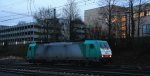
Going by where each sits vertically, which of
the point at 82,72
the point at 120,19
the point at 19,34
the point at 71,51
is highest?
the point at 120,19

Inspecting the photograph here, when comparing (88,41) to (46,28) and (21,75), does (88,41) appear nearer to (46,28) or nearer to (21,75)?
(21,75)

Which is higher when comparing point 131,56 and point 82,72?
point 82,72

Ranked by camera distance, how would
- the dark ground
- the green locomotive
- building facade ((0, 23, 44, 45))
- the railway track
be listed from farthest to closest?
building facade ((0, 23, 44, 45)), the dark ground, the green locomotive, the railway track

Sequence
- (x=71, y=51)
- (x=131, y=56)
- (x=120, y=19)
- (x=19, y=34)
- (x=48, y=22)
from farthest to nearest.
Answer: (x=19, y=34)
(x=120, y=19)
(x=48, y=22)
(x=131, y=56)
(x=71, y=51)

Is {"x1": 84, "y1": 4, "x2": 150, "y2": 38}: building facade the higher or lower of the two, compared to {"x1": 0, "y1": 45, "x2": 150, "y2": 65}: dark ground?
higher

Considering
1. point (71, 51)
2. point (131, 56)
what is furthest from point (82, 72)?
point (131, 56)

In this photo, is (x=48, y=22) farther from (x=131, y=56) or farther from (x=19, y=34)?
(x=19, y=34)

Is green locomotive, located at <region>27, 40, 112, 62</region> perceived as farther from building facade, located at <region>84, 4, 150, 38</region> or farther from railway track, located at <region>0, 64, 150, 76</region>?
building facade, located at <region>84, 4, 150, 38</region>

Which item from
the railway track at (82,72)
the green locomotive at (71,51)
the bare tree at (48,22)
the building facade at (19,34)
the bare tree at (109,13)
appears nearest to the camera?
the railway track at (82,72)

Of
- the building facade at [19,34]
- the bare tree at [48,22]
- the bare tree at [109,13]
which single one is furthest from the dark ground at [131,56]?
the building facade at [19,34]

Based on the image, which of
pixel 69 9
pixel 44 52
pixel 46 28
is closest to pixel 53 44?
pixel 44 52

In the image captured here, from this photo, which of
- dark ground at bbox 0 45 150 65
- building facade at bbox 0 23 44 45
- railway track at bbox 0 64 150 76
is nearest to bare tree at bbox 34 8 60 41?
dark ground at bbox 0 45 150 65

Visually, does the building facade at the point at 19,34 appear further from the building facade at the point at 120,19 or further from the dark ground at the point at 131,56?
the dark ground at the point at 131,56

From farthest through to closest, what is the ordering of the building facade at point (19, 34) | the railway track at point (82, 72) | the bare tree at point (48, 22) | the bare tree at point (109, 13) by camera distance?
the building facade at point (19, 34)
the bare tree at point (48, 22)
the bare tree at point (109, 13)
the railway track at point (82, 72)
